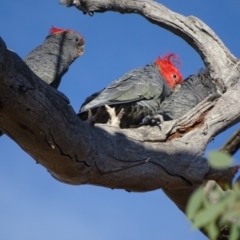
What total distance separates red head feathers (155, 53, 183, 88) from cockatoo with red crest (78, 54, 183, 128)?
12cm

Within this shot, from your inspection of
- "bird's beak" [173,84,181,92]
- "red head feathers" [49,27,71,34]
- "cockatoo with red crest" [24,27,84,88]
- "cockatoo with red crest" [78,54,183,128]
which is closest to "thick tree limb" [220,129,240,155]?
"cockatoo with red crest" [78,54,183,128]

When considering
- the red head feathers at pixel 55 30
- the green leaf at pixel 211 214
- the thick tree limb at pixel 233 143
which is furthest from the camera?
the red head feathers at pixel 55 30

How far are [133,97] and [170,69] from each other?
931 mm

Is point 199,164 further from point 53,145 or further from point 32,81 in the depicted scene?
point 32,81

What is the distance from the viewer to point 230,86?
409 cm

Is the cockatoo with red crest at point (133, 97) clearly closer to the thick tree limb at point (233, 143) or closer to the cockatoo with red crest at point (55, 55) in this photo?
the thick tree limb at point (233, 143)

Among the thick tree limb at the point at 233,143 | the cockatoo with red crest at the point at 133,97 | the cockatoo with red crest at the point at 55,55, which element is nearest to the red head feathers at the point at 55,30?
the cockatoo with red crest at the point at 55,55

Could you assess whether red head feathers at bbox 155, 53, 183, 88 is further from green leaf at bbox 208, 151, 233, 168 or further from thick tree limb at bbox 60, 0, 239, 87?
green leaf at bbox 208, 151, 233, 168

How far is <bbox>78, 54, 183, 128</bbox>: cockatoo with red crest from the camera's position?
4020 millimetres

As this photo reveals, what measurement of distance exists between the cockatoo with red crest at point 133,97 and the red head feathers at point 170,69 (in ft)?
0.38

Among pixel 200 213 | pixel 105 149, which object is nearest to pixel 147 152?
pixel 105 149

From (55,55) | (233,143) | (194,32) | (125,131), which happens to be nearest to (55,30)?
(55,55)

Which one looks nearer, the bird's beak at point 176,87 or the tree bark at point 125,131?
the tree bark at point 125,131

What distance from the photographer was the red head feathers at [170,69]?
16.3ft
